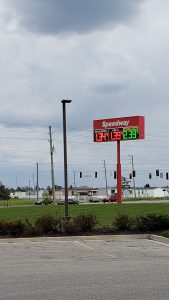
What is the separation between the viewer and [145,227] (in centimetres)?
2047

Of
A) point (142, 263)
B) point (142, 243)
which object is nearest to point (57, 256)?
point (142, 263)

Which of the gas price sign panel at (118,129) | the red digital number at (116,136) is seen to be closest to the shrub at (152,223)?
the gas price sign panel at (118,129)

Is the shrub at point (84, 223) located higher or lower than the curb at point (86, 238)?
higher

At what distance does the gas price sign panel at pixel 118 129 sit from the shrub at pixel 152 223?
1456 inches

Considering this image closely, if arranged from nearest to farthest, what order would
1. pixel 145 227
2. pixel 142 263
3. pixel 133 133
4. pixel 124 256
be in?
pixel 142 263, pixel 124 256, pixel 145 227, pixel 133 133

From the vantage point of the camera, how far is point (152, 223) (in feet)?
66.7

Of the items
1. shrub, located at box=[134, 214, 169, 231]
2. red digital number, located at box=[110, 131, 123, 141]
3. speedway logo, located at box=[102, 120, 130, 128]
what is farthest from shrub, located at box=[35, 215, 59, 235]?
speedway logo, located at box=[102, 120, 130, 128]

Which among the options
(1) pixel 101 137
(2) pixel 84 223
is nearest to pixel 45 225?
(2) pixel 84 223

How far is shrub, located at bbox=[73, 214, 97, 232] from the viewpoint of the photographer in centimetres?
2025

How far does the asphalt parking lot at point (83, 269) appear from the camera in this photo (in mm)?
8359

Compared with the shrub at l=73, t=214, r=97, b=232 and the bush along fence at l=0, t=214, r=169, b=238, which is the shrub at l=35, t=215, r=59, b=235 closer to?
the bush along fence at l=0, t=214, r=169, b=238

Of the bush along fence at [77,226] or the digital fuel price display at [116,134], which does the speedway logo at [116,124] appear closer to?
the digital fuel price display at [116,134]

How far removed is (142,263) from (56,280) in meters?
3.42

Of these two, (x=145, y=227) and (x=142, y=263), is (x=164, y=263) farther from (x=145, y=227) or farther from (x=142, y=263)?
(x=145, y=227)
